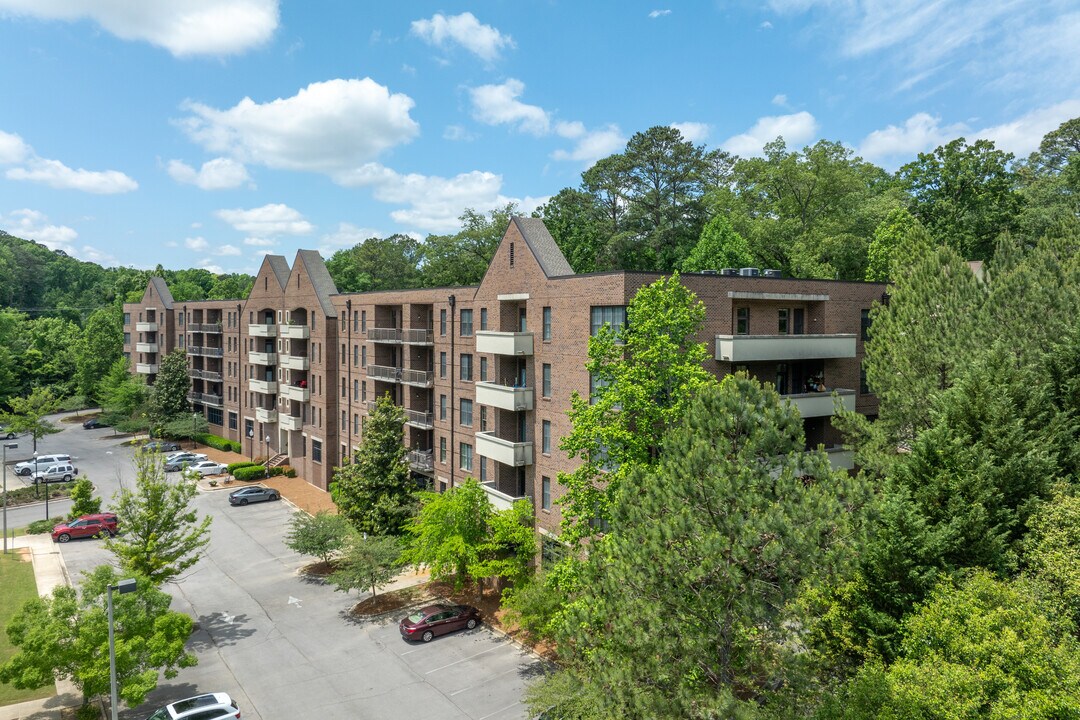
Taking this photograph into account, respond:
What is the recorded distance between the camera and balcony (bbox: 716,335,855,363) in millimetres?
26948

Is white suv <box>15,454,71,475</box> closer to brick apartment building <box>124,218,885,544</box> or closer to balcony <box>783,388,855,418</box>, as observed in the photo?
brick apartment building <box>124,218,885,544</box>

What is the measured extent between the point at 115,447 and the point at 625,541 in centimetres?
6863

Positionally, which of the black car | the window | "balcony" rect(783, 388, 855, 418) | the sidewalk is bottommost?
the sidewalk

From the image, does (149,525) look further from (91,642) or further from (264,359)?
(264,359)

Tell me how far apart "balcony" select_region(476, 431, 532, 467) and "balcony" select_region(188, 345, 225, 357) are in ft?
150

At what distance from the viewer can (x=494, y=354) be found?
114ft

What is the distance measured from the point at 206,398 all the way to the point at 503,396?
51.5m

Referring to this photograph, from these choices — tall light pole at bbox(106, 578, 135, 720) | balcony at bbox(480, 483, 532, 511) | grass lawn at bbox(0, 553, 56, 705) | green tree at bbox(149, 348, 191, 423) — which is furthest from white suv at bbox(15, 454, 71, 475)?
tall light pole at bbox(106, 578, 135, 720)

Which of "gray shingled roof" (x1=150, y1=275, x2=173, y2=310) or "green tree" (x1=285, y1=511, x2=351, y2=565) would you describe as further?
"gray shingled roof" (x1=150, y1=275, x2=173, y2=310)

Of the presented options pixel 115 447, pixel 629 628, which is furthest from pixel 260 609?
pixel 115 447

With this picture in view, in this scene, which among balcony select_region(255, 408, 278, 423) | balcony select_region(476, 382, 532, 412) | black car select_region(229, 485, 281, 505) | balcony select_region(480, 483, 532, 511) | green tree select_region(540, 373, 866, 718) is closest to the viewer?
green tree select_region(540, 373, 866, 718)

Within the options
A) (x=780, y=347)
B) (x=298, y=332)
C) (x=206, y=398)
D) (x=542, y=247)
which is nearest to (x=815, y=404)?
(x=780, y=347)

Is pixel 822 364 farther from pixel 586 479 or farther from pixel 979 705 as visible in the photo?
pixel 979 705

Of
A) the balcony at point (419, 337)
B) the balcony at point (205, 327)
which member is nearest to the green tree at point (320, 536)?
the balcony at point (419, 337)
